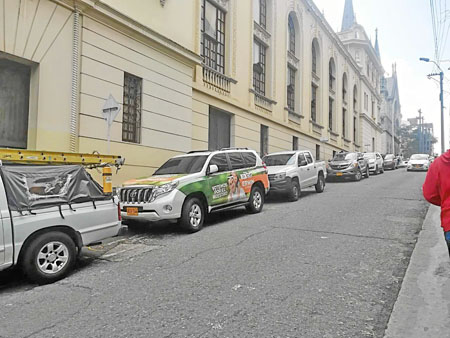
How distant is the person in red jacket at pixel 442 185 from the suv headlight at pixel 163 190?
5426mm

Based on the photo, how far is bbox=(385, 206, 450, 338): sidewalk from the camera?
3.27 m

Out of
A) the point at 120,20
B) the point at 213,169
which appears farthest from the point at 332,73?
the point at 213,169

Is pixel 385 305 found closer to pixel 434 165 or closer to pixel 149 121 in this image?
pixel 434 165

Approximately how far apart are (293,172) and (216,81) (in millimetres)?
6299

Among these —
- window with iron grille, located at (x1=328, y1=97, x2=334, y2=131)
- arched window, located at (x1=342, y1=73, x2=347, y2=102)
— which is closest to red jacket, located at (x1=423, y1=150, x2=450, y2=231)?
window with iron grille, located at (x1=328, y1=97, x2=334, y2=131)

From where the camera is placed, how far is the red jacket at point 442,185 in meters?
2.99

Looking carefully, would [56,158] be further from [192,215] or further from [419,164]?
[419,164]

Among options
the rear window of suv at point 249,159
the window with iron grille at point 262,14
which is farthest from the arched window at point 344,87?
the rear window of suv at point 249,159

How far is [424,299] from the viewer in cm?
394

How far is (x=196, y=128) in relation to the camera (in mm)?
15312

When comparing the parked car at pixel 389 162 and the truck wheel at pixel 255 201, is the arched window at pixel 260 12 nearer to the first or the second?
the truck wheel at pixel 255 201

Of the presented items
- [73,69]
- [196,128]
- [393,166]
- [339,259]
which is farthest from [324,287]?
[393,166]

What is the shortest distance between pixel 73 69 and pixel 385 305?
961 cm

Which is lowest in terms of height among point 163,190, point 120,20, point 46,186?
point 163,190
